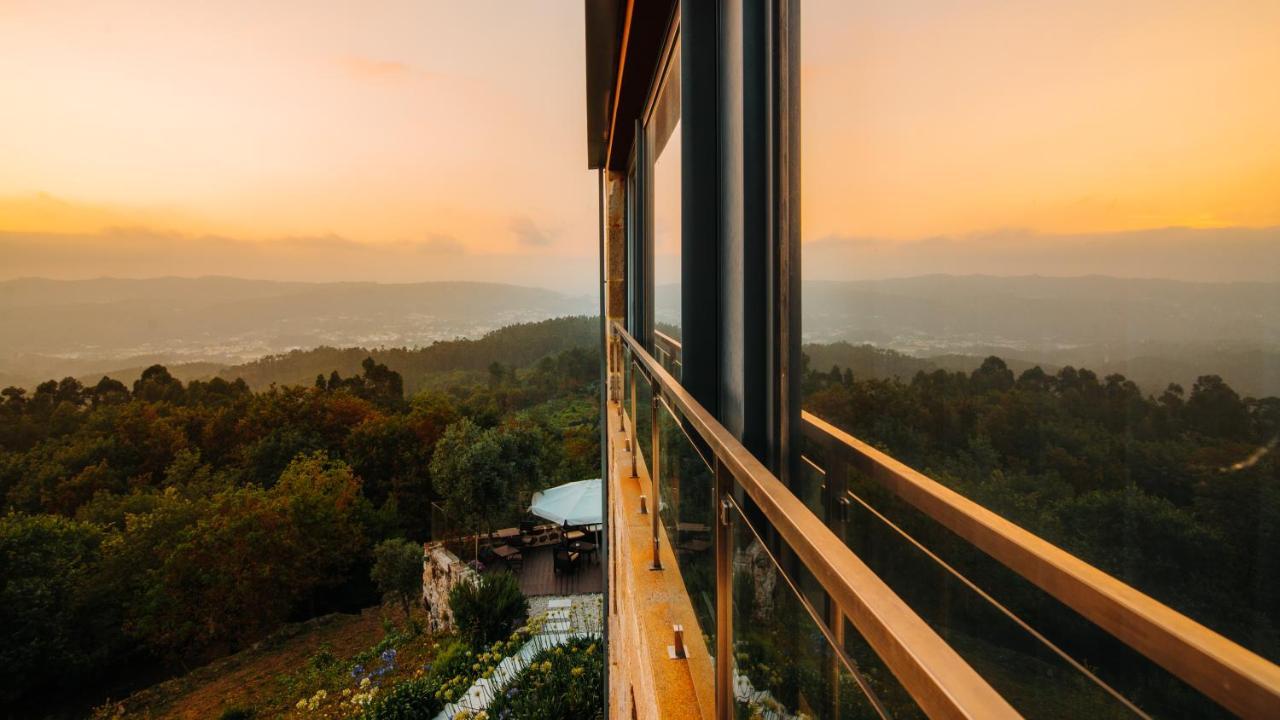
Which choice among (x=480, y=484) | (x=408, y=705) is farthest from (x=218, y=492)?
(x=408, y=705)

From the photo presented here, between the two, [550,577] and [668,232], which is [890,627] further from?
[550,577]

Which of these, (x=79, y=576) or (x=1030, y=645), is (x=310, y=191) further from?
(x=1030, y=645)

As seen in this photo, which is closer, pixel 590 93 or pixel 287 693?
pixel 590 93

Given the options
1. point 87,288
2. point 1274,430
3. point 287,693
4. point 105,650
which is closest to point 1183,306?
point 1274,430

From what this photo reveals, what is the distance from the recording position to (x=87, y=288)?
49719 mm

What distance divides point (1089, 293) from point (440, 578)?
2307 cm

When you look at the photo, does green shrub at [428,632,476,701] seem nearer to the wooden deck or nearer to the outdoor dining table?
the wooden deck

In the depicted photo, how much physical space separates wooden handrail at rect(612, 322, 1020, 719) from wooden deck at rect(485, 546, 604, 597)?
17.7m

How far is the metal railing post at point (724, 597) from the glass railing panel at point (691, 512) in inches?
3.9

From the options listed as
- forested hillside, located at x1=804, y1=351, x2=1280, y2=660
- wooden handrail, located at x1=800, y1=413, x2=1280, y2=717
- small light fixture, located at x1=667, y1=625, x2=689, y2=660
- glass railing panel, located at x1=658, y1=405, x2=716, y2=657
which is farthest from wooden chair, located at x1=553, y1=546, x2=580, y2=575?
forested hillside, located at x1=804, y1=351, x2=1280, y2=660

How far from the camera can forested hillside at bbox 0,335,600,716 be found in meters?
27.2

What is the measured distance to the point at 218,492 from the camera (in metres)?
34.9

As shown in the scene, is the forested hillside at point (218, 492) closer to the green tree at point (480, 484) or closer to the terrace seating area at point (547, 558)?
the green tree at point (480, 484)

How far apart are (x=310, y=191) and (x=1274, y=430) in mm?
48669
